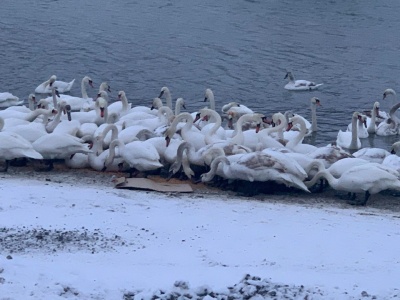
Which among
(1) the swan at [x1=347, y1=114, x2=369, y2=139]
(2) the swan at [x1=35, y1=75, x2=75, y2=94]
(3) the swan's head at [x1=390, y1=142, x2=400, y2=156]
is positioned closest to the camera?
(3) the swan's head at [x1=390, y1=142, x2=400, y2=156]

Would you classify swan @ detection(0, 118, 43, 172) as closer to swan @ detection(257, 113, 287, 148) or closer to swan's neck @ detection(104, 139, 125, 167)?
swan's neck @ detection(104, 139, 125, 167)

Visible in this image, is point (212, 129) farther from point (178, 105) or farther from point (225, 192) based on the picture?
point (178, 105)

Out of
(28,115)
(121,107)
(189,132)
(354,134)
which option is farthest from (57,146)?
(354,134)

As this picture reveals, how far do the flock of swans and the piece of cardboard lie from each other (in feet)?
1.66

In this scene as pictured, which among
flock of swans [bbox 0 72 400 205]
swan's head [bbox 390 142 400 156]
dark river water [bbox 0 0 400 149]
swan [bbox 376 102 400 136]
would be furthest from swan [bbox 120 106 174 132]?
swan [bbox 376 102 400 136]

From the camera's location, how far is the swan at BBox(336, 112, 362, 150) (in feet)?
58.4

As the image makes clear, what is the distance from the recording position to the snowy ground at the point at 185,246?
8125 mm

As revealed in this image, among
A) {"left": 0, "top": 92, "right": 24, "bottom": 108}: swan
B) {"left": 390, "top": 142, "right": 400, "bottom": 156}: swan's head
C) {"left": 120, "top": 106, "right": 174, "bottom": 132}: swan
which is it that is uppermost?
{"left": 390, "top": 142, "right": 400, "bottom": 156}: swan's head

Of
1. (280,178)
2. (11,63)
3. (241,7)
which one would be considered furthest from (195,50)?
(280,178)

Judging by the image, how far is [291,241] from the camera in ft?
32.2

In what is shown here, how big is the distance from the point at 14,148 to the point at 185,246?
4.45 m

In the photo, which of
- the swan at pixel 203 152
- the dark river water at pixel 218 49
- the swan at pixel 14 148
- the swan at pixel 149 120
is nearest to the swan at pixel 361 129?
the dark river water at pixel 218 49

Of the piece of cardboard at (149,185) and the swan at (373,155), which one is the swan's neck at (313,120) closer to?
the swan at (373,155)

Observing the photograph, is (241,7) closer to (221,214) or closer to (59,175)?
(59,175)
